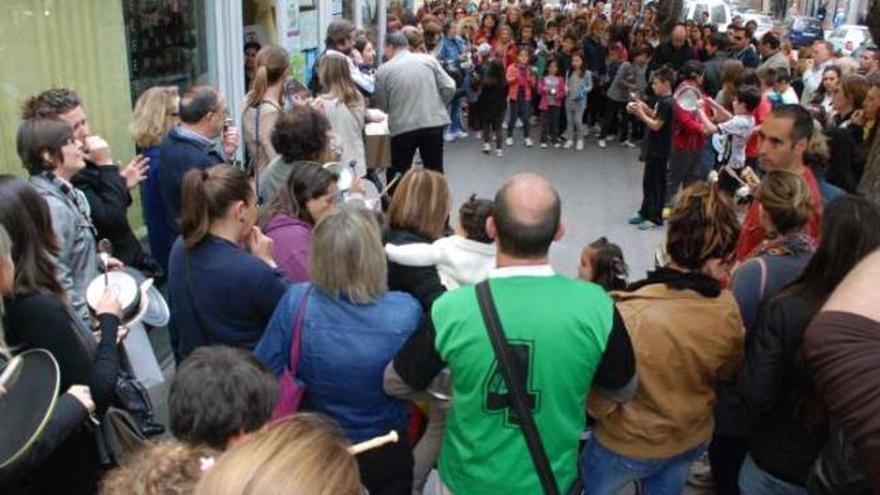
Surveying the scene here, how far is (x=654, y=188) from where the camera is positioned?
7953mm

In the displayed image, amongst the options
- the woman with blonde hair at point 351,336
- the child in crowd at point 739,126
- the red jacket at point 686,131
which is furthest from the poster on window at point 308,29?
the woman with blonde hair at point 351,336

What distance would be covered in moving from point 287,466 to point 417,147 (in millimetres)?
6334

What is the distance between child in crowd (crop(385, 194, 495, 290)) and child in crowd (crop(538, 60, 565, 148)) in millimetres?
7758

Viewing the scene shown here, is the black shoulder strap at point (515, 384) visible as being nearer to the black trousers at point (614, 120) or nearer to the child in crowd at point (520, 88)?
the child in crowd at point (520, 88)

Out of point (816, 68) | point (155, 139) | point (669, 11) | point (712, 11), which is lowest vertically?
point (155, 139)

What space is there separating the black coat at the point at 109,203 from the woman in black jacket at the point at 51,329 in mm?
1099

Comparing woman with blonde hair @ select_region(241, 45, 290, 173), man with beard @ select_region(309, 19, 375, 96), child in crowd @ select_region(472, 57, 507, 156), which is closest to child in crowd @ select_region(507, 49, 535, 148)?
child in crowd @ select_region(472, 57, 507, 156)

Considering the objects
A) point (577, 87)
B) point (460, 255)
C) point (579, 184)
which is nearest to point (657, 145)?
point (579, 184)

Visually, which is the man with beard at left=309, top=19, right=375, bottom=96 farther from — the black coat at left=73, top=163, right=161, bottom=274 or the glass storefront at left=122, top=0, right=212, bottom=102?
the black coat at left=73, top=163, right=161, bottom=274

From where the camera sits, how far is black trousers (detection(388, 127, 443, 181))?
7266 mm

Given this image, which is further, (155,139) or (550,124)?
(550,124)

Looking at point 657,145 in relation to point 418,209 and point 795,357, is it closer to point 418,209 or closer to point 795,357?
point 418,209

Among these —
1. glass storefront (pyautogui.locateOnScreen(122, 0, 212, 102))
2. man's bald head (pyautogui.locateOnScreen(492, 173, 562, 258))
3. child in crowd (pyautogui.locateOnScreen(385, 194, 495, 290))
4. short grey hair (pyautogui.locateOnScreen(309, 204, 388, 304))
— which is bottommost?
child in crowd (pyautogui.locateOnScreen(385, 194, 495, 290))

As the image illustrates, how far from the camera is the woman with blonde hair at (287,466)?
122 cm
